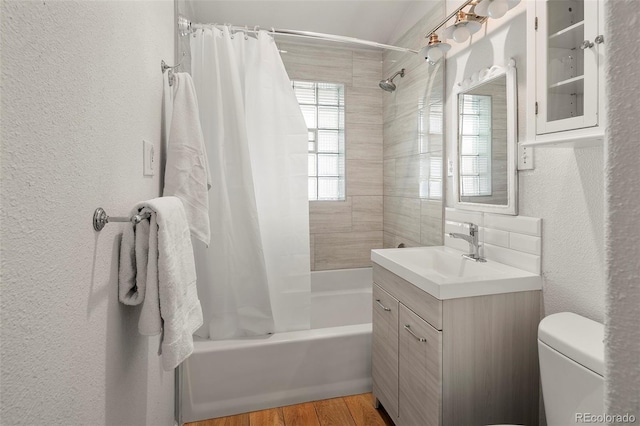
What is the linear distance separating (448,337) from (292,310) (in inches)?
40.5

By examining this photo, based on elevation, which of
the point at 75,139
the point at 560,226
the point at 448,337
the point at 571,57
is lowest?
the point at 448,337

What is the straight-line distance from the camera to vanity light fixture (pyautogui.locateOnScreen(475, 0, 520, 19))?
4.68ft

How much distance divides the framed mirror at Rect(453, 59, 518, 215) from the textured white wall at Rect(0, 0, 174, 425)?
156 cm

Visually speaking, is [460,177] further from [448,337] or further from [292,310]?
[292,310]

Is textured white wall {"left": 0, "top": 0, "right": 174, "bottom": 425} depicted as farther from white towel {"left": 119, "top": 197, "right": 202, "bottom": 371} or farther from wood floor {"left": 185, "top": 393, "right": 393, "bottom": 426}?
wood floor {"left": 185, "top": 393, "right": 393, "bottom": 426}

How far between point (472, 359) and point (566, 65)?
1.09 m

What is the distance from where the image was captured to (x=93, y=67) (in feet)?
2.40

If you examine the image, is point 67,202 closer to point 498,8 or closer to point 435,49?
point 498,8

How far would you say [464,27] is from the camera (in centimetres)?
168

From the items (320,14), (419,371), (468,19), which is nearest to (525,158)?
(468,19)

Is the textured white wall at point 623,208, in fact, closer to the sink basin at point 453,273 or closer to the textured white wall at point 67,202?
the textured white wall at point 67,202

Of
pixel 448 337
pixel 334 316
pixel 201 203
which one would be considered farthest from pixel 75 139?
pixel 334 316

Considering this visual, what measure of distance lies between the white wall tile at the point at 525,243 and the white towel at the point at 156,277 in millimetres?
1408

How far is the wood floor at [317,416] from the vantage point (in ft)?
5.77
